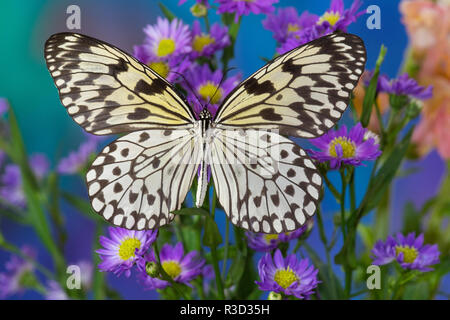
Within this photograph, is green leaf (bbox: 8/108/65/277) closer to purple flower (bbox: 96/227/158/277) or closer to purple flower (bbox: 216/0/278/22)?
purple flower (bbox: 96/227/158/277)

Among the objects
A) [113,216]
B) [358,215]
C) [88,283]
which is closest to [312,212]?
[358,215]

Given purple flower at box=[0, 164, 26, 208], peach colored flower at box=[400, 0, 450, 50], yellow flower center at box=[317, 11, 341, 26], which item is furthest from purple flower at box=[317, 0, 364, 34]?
purple flower at box=[0, 164, 26, 208]

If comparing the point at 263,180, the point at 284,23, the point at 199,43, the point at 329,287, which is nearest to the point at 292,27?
the point at 284,23

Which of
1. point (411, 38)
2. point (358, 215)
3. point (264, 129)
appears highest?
point (411, 38)

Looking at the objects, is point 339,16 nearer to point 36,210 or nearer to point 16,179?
point 36,210

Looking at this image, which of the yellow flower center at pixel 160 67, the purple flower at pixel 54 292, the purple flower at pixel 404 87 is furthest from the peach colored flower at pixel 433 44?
the purple flower at pixel 54 292
